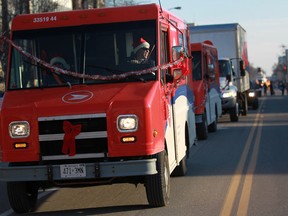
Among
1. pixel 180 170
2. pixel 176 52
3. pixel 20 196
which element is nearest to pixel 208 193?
pixel 180 170

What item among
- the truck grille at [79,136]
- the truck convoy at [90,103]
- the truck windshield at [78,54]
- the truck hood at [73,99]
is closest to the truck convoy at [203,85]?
the truck convoy at [90,103]

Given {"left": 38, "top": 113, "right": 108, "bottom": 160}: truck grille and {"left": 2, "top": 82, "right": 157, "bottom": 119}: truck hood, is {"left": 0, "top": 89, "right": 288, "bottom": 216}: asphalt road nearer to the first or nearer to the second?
{"left": 38, "top": 113, "right": 108, "bottom": 160}: truck grille

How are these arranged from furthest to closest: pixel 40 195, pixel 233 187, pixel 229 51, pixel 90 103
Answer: pixel 229 51 → pixel 40 195 → pixel 233 187 → pixel 90 103

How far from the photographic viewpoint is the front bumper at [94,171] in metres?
8.04

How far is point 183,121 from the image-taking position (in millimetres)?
11211

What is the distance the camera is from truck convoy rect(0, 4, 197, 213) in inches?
318

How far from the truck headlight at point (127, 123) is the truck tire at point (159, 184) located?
640 millimetres

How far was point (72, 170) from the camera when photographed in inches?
320

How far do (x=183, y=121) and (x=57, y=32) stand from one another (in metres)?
3.02

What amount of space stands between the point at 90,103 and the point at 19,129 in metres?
0.99

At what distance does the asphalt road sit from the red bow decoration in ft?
3.76

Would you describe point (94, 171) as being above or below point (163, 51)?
below

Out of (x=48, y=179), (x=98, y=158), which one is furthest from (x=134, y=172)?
(x=48, y=179)

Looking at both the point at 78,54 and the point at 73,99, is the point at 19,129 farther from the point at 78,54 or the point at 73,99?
the point at 78,54
